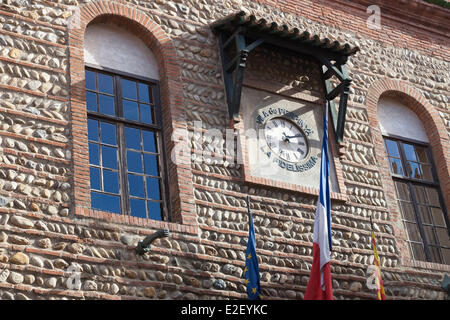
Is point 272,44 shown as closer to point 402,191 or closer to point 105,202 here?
point 402,191

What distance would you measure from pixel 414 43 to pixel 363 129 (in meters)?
2.59

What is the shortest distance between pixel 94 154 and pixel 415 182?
5536 millimetres

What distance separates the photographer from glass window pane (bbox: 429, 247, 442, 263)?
12.7m

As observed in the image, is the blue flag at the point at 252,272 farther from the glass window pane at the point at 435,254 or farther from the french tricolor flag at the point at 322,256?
the glass window pane at the point at 435,254

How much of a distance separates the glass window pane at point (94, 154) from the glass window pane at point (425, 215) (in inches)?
A: 213

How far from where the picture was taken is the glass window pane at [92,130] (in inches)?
424

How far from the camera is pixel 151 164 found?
11.1 metres

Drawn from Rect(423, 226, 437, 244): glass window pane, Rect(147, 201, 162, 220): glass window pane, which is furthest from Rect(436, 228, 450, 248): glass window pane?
Answer: Rect(147, 201, 162, 220): glass window pane

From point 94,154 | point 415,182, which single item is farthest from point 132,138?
point 415,182

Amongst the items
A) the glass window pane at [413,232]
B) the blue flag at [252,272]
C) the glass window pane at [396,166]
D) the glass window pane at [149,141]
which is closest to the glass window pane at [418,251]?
the glass window pane at [413,232]

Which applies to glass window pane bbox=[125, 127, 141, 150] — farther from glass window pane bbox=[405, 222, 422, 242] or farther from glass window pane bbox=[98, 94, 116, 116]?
glass window pane bbox=[405, 222, 422, 242]

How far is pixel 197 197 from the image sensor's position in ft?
35.6

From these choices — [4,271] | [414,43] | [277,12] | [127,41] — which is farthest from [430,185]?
[4,271]

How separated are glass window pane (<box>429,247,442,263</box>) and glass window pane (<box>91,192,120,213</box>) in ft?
16.9
